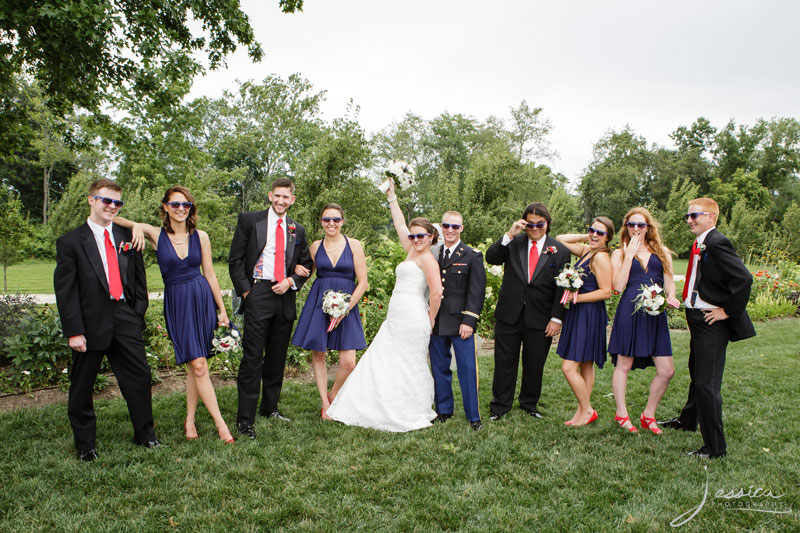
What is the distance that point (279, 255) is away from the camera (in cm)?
Answer: 486

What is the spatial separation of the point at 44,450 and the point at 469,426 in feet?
12.3

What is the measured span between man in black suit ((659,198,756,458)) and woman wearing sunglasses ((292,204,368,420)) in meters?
3.07

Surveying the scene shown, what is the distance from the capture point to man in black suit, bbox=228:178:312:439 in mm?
4750

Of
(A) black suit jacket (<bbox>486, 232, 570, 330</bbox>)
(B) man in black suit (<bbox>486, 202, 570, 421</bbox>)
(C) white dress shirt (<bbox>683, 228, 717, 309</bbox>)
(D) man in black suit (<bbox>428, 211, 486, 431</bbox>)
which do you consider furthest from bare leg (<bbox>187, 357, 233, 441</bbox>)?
(C) white dress shirt (<bbox>683, 228, 717, 309</bbox>)

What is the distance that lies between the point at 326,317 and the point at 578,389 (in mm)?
2646

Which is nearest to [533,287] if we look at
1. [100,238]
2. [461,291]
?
[461,291]

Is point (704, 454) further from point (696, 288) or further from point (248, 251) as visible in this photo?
point (248, 251)

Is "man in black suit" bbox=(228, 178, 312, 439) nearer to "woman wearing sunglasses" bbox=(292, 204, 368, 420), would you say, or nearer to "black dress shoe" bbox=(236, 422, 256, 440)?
"black dress shoe" bbox=(236, 422, 256, 440)

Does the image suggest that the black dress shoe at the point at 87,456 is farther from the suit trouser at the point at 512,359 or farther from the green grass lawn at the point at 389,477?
the suit trouser at the point at 512,359

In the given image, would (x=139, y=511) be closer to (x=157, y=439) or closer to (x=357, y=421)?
(x=157, y=439)

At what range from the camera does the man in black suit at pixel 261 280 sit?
4.75 meters

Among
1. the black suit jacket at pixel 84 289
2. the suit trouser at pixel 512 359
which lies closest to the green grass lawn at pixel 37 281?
the black suit jacket at pixel 84 289

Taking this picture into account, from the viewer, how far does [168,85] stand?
857cm

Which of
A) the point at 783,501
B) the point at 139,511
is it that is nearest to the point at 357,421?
the point at 139,511
